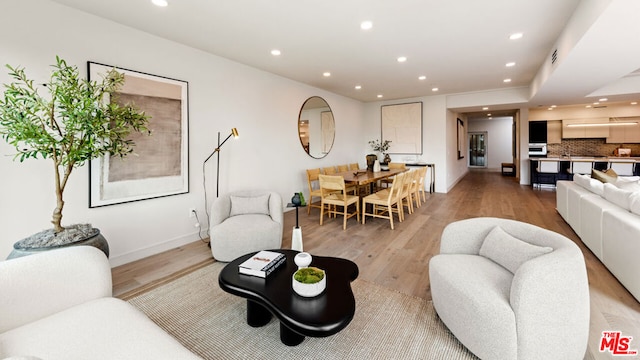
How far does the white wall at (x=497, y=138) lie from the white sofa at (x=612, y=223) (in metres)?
11.7

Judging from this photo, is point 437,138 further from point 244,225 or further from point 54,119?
point 54,119

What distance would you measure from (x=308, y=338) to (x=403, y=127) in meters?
7.21

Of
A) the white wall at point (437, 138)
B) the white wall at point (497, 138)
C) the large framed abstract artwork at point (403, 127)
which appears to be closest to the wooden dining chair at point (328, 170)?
the large framed abstract artwork at point (403, 127)

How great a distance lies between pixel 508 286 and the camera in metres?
1.68

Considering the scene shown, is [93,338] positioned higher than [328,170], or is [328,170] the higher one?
[328,170]

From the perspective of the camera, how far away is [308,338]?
6.22ft

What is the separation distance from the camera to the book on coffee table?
77.0 inches

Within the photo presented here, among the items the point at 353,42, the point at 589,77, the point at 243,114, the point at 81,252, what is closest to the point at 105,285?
the point at 81,252

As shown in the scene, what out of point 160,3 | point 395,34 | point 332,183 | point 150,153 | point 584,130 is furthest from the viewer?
point 584,130

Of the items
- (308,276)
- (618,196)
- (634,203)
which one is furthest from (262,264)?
(618,196)

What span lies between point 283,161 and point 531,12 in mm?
4195

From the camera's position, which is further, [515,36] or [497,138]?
[497,138]

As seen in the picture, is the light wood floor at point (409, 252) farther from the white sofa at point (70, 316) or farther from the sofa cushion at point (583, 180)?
the white sofa at point (70, 316)

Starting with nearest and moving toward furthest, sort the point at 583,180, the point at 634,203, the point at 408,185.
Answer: the point at 634,203 → the point at 583,180 → the point at 408,185
